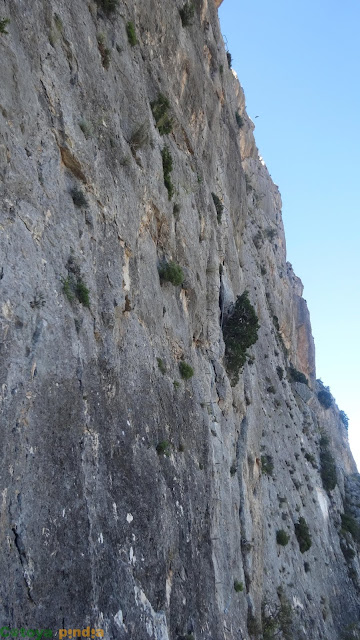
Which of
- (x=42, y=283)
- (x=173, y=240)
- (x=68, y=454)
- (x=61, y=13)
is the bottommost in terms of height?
(x=68, y=454)

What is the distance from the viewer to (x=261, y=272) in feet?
135

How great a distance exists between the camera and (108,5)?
1402cm

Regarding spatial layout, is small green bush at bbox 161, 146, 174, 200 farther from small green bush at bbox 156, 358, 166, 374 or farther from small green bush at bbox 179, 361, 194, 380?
small green bush at bbox 156, 358, 166, 374

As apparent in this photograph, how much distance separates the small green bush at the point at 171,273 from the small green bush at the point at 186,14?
480 inches

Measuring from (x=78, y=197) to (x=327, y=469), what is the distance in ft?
108

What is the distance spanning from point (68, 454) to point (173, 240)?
983cm

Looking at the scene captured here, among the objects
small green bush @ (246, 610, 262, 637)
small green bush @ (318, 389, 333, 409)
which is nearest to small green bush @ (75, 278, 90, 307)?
small green bush @ (246, 610, 262, 637)

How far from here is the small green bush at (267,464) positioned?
25611mm

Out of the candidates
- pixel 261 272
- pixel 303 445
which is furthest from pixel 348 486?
pixel 261 272

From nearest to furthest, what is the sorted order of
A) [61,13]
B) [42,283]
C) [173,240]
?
1. [42,283]
2. [61,13]
3. [173,240]

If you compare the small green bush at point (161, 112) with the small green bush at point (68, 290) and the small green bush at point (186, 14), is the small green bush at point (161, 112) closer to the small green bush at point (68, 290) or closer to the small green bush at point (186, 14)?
the small green bush at point (186, 14)

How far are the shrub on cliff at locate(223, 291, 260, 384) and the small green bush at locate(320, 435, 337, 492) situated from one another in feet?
61.9

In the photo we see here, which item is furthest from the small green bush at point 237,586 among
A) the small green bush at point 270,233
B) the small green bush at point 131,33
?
the small green bush at point 270,233

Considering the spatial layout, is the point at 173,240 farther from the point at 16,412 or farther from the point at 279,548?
the point at 279,548
